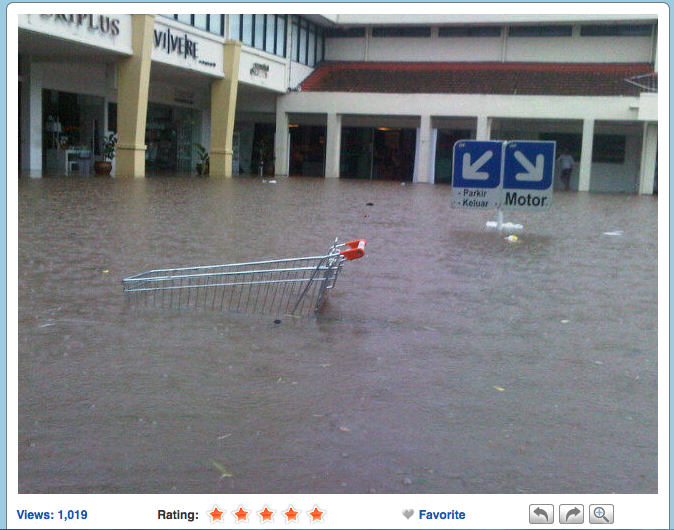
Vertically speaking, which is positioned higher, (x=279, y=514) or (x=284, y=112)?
(x=284, y=112)

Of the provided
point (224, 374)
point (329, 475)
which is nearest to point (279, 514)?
point (329, 475)

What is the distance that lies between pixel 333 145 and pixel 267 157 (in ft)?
12.9

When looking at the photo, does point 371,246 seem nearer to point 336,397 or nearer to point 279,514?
point 336,397

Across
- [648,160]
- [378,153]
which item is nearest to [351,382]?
[648,160]

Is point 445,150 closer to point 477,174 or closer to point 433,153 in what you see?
point 433,153

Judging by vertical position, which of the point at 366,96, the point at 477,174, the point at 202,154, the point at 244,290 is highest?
the point at 366,96

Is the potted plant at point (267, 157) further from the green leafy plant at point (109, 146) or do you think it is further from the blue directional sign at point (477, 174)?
the blue directional sign at point (477, 174)

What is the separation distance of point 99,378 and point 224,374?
646mm

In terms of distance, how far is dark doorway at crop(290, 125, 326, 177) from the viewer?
1634 inches

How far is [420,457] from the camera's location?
3303 millimetres

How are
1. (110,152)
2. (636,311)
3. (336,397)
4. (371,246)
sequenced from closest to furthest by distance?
(336,397), (636,311), (371,246), (110,152)

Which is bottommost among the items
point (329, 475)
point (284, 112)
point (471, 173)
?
point (329, 475)

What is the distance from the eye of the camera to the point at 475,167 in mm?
12453

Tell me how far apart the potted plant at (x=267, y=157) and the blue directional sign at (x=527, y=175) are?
98.2 ft
